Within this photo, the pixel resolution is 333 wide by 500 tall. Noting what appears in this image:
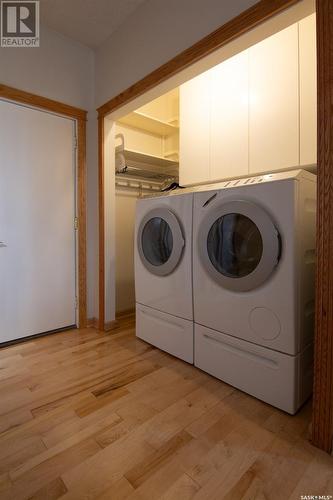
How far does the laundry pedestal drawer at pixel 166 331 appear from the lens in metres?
1.65

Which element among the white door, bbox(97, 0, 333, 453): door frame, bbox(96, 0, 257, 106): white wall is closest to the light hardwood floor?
bbox(97, 0, 333, 453): door frame

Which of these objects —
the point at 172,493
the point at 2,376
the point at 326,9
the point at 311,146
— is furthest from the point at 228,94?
the point at 2,376

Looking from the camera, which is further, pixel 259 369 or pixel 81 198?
pixel 81 198

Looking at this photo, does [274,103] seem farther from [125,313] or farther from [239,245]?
[125,313]

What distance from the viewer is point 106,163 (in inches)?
86.4

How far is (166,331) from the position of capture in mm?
1790

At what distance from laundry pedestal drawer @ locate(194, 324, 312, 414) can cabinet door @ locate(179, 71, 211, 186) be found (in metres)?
1.21

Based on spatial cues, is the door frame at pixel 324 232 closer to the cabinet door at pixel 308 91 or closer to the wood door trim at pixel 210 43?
the wood door trim at pixel 210 43

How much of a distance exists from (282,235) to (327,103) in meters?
0.53

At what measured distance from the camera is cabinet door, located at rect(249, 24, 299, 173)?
152 centimetres

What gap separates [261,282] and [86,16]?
2267 millimetres

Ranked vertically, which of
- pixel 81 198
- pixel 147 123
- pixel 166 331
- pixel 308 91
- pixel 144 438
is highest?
pixel 147 123

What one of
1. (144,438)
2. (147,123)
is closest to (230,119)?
(147,123)

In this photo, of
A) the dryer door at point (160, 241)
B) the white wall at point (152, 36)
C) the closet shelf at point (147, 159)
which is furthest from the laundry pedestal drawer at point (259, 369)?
the closet shelf at point (147, 159)
